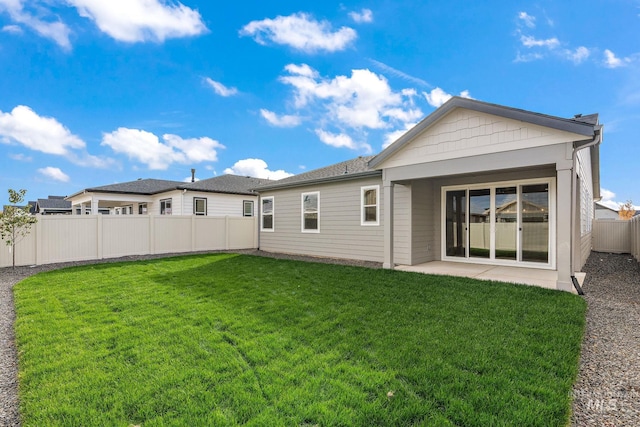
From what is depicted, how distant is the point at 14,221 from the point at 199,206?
28.7 feet

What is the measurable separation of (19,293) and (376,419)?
304 inches

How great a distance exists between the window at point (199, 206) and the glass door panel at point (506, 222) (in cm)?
1471

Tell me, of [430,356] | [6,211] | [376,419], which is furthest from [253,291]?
[6,211]

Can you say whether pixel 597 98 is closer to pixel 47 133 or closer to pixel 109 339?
pixel 109 339

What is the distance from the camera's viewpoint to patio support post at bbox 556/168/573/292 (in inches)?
224

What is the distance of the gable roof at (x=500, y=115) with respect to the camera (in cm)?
550

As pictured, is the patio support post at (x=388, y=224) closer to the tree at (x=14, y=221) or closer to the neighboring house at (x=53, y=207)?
the tree at (x=14, y=221)

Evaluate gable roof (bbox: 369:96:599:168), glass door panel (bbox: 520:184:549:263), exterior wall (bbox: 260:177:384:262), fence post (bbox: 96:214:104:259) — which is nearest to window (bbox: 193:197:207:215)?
fence post (bbox: 96:214:104:259)

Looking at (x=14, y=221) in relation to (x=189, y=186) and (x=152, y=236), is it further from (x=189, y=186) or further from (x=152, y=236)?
(x=189, y=186)

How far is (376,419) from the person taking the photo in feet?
7.16

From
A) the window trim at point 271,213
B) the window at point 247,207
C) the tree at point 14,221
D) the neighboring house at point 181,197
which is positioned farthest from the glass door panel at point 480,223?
the window at point 247,207

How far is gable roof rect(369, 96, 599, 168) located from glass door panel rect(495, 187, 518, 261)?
7.62 ft

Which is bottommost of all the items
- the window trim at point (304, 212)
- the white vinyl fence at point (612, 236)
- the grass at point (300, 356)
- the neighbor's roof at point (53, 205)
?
the grass at point (300, 356)

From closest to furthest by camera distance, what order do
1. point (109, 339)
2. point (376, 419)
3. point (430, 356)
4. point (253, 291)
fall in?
1. point (376, 419)
2. point (430, 356)
3. point (109, 339)
4. point (253, 291)
